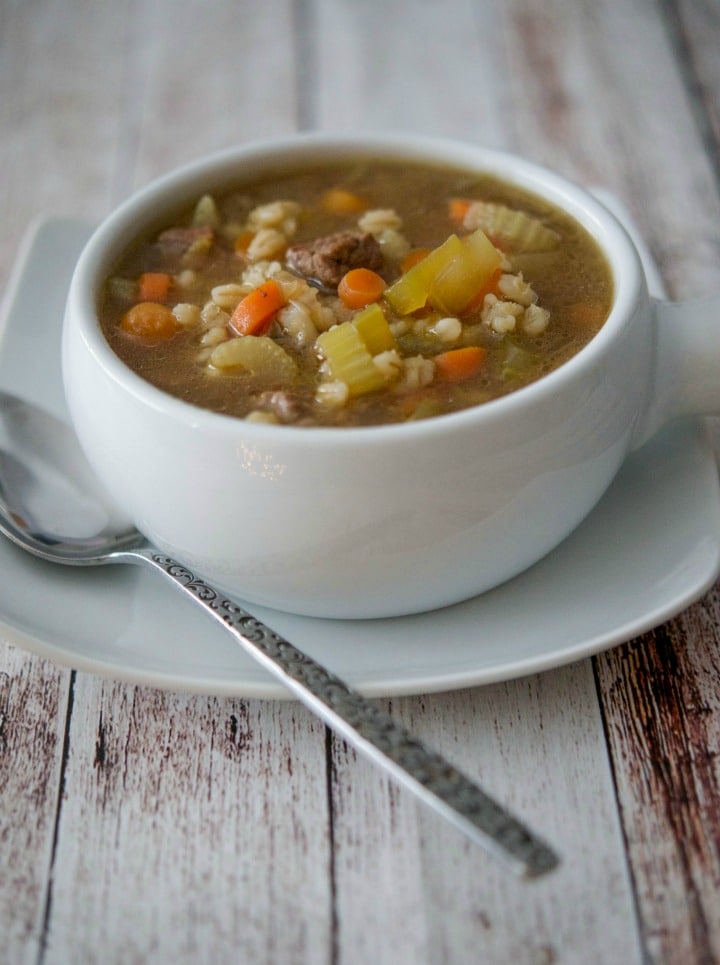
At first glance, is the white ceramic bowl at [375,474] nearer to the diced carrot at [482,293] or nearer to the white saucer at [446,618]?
the white saucer at [446,618]

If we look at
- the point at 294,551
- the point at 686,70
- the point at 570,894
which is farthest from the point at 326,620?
the point at 686,70

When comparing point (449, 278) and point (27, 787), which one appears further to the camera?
point (449, 278)

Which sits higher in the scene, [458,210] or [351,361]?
[351,361]

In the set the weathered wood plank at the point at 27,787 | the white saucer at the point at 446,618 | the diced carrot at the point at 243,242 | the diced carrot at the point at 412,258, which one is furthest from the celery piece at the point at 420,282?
the weathered wood plank at the point at 27,787

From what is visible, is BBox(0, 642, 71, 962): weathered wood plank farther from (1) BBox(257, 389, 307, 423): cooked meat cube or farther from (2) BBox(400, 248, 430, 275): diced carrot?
(2) BBox(400, 248, 430, 275): diced carrot

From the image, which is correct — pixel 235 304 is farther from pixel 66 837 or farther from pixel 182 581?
pixel 66 837

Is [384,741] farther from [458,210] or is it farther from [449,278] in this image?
[458,210]

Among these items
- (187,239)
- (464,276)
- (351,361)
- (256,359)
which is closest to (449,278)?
(464,276)
